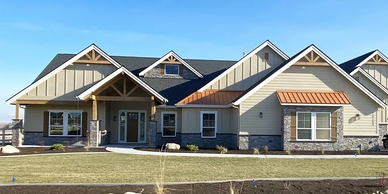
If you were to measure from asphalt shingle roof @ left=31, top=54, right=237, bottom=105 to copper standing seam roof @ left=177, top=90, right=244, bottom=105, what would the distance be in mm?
1369

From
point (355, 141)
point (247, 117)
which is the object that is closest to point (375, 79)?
point (355, 141)

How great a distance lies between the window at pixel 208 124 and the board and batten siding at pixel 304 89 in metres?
2.35

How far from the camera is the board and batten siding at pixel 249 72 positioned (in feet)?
70.0

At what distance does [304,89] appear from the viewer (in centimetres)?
1878

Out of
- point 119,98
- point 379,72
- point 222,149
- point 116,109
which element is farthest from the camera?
point 379,72

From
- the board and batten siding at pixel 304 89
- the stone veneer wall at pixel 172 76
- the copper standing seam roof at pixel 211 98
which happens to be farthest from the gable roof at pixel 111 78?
the stone veneer wall at pixel 172 76

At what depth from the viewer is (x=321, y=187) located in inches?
324

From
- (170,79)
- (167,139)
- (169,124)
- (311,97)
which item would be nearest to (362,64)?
(311,97)

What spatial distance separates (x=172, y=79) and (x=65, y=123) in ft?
25.3

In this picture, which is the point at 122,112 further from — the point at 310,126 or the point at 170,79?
the point at 310,126

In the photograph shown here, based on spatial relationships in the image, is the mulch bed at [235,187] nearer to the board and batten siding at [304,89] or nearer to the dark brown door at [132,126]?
the board and batten siding at [304,89]

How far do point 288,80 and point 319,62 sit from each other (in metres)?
1.94

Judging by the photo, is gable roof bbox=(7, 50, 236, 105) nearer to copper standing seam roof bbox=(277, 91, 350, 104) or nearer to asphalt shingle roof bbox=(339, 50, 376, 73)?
copper standing seam roof bbox=(277, 91, 350, 104)

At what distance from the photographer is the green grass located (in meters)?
9.70
